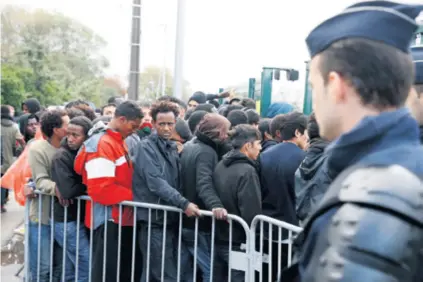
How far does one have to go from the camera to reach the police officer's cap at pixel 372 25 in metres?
1.33

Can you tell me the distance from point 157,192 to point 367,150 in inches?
142

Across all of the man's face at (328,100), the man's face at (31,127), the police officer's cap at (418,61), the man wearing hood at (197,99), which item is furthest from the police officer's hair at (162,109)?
the man's face at (31,127)

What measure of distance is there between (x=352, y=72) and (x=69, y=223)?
430cm

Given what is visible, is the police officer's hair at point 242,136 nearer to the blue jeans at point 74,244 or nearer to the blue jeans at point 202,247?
the blue jeans at point 202,247

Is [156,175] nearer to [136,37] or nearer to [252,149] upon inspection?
[252,149]

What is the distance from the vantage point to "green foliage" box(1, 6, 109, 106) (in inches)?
2336

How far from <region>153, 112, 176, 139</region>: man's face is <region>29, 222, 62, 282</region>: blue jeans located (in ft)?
4.60

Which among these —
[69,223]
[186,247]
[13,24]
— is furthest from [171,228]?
[13,24]

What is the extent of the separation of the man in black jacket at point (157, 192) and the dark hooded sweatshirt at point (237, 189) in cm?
37

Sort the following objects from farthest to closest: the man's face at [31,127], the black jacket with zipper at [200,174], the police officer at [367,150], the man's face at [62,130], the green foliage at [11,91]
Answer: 1. the green foliage at [11,91]
2. the man's face at [31,127]
3. the man's face at [62,130]
4. the black jacket with zipper at [200,174]
5. the police officer at [367,150]

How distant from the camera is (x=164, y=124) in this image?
199 inches

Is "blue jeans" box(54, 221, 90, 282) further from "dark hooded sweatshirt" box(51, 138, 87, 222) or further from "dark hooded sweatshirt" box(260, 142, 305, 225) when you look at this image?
"dark hooded sweatshirt" box(260, 142, 305, 225)

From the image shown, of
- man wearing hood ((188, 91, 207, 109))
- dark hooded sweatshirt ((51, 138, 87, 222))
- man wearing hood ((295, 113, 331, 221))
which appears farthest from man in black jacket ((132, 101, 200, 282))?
man wearing hood ((188, 91, 207, 109))

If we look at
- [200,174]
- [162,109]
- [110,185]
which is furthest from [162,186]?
[162,109]
